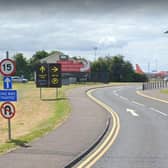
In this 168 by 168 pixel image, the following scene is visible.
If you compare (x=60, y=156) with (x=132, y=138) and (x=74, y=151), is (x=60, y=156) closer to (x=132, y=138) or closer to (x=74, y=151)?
(x=74, y=151)

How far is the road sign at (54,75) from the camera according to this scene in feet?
179

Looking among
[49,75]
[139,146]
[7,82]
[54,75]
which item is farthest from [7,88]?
[49,75]

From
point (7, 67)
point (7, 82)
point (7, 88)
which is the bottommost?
point (7, 88)

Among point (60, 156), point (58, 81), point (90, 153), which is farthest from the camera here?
point (58, 81)

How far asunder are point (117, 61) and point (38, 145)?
374 feet

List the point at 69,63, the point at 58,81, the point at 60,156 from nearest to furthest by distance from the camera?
the point at 60,156, the point at 58,81, the point at 69,63

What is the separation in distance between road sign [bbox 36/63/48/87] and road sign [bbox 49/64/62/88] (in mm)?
554

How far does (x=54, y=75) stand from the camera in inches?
2163

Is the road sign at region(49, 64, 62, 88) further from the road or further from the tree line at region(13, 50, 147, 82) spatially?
the tree line at region(13, 50, 147, 82)

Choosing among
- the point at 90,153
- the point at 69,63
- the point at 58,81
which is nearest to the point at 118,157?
the point at 90,153

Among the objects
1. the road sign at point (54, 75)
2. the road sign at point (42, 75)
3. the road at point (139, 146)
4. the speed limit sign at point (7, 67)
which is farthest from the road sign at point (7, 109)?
the road sign at point (42, 75)

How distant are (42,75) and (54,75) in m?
1.49

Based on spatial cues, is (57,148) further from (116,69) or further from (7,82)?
(116,69)

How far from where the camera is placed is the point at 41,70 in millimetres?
55125
